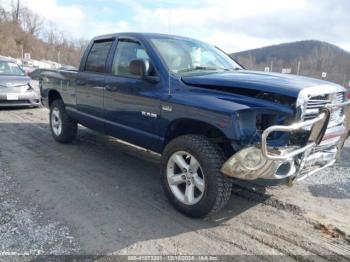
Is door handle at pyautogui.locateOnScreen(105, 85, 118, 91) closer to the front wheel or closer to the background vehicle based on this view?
the front wheel

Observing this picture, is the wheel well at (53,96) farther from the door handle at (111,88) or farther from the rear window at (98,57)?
the door handle at (111,88)

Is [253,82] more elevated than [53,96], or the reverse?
[253,82]

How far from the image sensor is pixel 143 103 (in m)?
4.05

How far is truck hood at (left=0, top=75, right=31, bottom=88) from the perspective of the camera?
9328 mm

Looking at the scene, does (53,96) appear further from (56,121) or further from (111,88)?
(111,88)

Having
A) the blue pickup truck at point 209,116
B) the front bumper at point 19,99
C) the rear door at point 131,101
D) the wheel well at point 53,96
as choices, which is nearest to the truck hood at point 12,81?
the front bumper at point 19,99

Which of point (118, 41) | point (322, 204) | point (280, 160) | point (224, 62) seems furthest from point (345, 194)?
point (118, 41)

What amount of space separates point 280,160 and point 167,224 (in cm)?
129

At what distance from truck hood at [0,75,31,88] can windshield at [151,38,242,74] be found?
6.73 metres

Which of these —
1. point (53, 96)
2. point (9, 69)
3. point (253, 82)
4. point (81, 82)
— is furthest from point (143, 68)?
point (9, 69)

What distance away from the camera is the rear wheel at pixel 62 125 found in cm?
603

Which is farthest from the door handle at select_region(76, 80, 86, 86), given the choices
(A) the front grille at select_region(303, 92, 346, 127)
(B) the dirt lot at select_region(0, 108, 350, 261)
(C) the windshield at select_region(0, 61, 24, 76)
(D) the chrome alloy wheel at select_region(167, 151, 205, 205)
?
(C) the windshield at select_region(0, 61, 24, 76)

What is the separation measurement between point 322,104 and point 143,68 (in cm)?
194

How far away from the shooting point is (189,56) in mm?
4273
